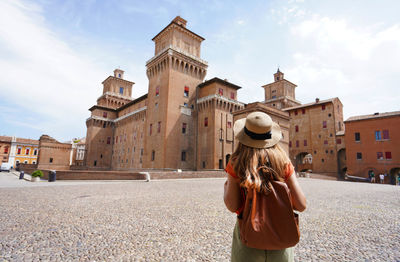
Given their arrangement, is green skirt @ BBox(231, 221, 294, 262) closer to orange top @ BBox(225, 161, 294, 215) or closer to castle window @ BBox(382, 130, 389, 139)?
orange top @ BBox(225, 161, 294, 215)

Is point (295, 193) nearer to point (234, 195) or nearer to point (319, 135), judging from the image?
point (234, 195)

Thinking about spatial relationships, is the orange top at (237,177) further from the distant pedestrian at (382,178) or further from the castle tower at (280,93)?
the castle tower at (280,93)

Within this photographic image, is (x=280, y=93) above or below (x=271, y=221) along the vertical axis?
above

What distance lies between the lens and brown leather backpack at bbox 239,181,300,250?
163 cm

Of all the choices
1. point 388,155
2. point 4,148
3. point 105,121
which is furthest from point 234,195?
point 4,148

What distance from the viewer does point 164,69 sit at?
3500 cm

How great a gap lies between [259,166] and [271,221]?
43cm

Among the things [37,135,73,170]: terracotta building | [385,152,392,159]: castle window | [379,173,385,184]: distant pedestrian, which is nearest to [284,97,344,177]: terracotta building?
[385,152,392,159]: castle window

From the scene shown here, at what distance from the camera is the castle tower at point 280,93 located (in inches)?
2121

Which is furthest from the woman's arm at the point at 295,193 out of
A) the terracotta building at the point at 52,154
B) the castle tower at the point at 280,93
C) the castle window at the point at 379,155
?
the castle tower at the point at 280,93

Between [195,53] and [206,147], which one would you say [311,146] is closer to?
[206,147]

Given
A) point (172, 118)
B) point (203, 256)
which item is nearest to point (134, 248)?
point (203, 256)

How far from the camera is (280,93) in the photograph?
55.1 metres

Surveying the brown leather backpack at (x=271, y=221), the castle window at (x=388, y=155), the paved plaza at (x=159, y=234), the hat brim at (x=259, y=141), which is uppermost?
the castle window at (x=388, y=155)
